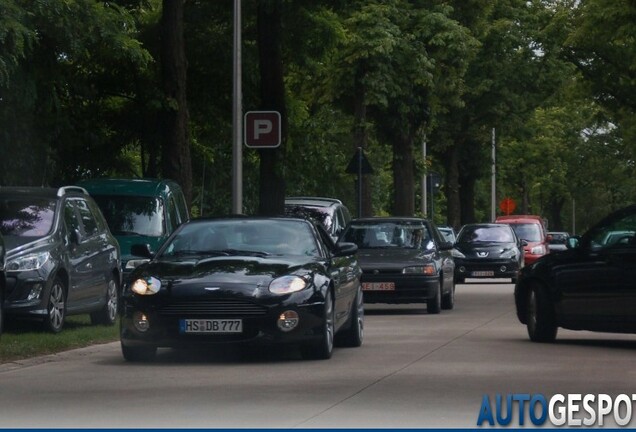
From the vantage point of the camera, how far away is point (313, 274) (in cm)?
1656

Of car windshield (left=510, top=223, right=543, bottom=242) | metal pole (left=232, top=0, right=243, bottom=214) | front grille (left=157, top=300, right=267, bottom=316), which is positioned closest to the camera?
front grille (left=157, top=300, right=267, bottom=316)

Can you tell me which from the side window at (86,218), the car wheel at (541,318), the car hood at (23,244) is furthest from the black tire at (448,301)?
the car hood at (23,244)

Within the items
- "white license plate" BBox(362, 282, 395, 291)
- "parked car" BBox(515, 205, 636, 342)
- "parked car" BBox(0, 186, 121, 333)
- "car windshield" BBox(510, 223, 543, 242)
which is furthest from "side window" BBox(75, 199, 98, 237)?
"car windshield" BBox(510, 223, 543, 242)

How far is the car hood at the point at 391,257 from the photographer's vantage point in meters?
27.0

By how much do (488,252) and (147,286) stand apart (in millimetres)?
28406

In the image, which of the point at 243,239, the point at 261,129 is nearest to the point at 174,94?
the point at 261,129

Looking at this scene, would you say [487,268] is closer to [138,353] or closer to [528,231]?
[528,231]

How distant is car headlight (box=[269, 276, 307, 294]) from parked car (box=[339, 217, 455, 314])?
10.3 meters

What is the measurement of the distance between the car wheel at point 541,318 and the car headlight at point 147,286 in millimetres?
5105

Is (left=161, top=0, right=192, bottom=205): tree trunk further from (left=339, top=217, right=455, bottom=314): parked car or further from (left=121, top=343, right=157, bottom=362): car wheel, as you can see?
(left=121, top=343, right=157, bottom=362): car wheel

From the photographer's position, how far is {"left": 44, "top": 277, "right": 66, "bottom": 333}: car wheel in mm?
19922

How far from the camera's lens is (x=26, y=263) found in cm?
1967

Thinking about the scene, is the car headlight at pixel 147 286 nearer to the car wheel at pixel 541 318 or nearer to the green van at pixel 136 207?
the car wheel at pixel 541 318

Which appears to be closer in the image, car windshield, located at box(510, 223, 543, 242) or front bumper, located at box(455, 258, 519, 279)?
front bumper, located at box(455, 258, 519, 279)
